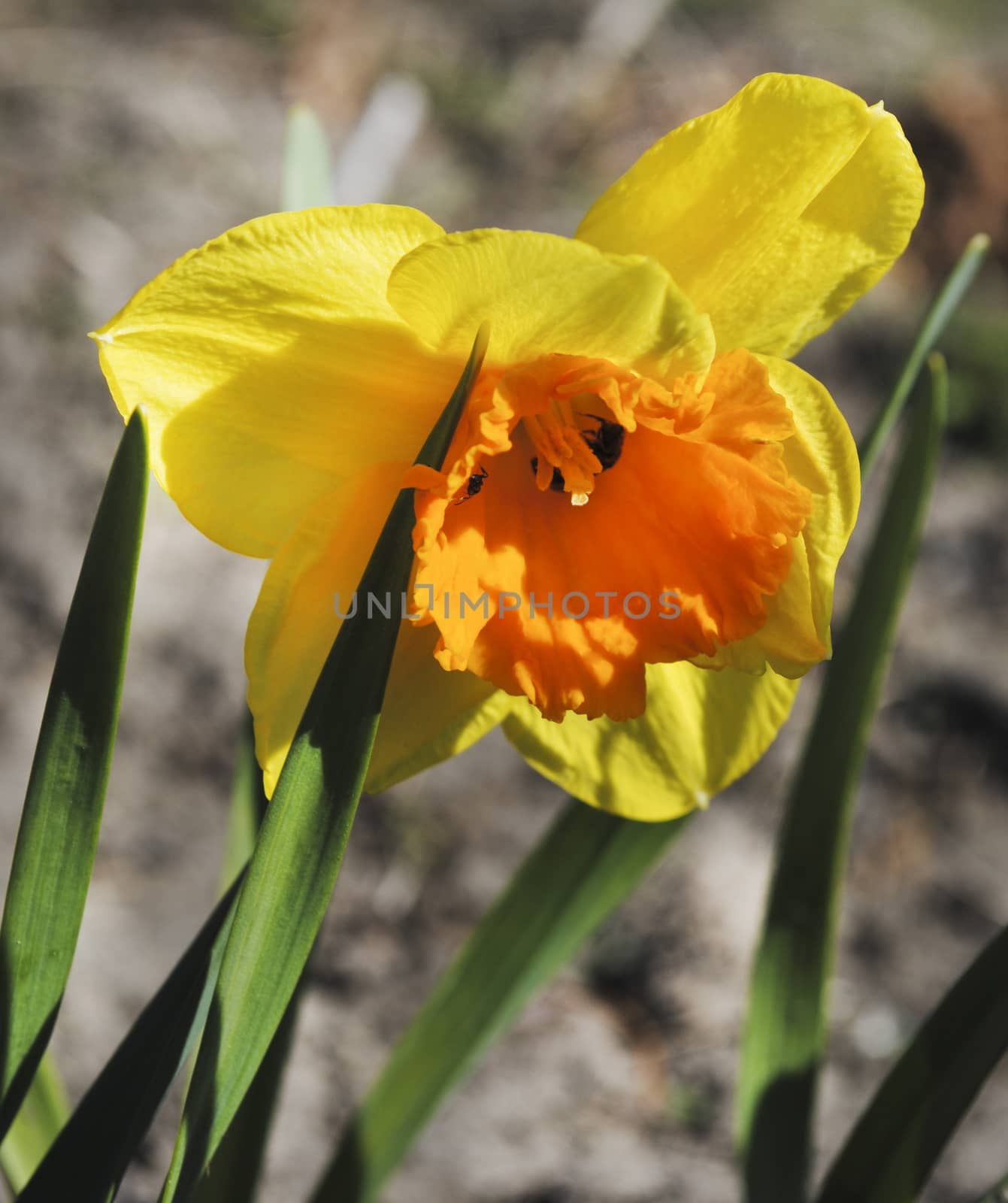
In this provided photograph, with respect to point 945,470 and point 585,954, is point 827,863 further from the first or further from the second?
point 945,470

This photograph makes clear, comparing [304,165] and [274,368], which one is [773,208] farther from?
[304,165]

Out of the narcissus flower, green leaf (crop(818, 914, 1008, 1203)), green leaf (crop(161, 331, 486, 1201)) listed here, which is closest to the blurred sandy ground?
green leaf (crop(818, 914, 1008, 1203))

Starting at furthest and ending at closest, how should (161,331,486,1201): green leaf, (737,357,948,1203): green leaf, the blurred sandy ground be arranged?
the blurred sandy ground < (737,357,948,1203): green leaf < (161,331,486,1201): green leaf

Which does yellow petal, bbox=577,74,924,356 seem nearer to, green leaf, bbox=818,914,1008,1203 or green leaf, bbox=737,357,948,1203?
green leaf, bbox=737,357,948,1203

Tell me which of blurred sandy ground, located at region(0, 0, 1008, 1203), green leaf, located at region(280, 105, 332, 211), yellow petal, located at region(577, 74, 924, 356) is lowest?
blurred sandy ground, located at region(0, 0, 1008, 1203)

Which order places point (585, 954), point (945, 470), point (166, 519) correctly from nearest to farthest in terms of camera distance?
point (585, 954) → point (166, 519) → point (945, 470)

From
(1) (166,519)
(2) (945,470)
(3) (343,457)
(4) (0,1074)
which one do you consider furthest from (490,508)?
(2) (945,470)

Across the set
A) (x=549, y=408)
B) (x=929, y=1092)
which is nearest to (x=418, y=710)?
(x=549, y=408)
